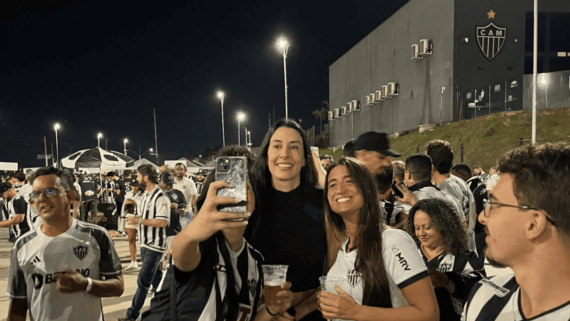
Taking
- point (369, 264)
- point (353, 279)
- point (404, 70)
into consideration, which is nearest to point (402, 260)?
point (369, 264)

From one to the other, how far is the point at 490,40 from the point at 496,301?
1509 inches

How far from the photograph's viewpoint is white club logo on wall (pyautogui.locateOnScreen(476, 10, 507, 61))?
112ft

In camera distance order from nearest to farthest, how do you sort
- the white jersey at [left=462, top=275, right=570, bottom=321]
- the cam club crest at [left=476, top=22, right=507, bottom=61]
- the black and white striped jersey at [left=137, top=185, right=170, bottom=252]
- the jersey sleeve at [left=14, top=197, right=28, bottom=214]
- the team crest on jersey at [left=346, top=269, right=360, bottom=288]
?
the white jersey at [left=462, top=275, right=570, bottom=321], the team crest on jersey at [left=346, top=269, right=360, bottom=288], the black and white striped jersey at [left=137, top=185, right=170, bottom=252], the jersey sleeve at [left=14, top=197, right=28, bottom=214], the cam club crest at [left=476, top=22, right=507, bottom=61]

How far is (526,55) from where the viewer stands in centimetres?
3566

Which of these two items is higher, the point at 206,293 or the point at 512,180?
the point at 512,180

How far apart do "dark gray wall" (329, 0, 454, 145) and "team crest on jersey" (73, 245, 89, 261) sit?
119 ft

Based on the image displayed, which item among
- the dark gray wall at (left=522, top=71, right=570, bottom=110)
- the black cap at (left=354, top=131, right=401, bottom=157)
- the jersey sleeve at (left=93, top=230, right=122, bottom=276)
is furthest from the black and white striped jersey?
the dark gray wall at (left=522, top=71, right=570, bottom=110)

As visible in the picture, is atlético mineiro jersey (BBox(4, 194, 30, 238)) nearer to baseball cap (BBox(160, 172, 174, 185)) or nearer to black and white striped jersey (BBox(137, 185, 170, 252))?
black and white striped jersey (BBox(137, 185, 170, 252))

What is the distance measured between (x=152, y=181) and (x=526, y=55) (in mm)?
38092

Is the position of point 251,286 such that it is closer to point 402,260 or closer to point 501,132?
point 402,260

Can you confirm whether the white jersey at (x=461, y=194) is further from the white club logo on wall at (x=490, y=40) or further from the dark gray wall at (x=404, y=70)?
the white club logo on wall at (x=490, y=40)

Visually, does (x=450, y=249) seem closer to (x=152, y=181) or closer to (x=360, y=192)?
(x=360, y=192)

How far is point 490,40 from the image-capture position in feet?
113

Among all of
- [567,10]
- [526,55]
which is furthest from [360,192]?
[567,10]
